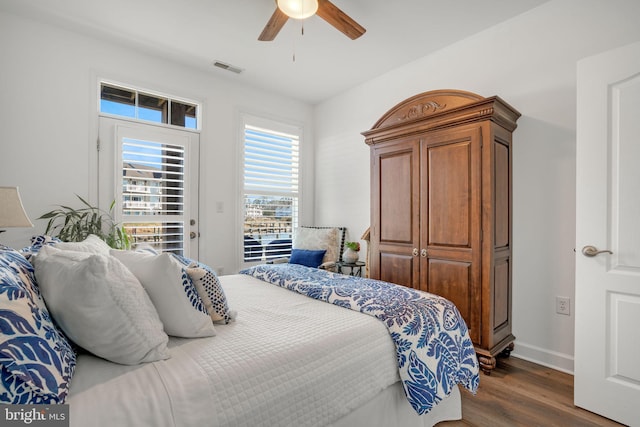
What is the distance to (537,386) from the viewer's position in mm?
2057

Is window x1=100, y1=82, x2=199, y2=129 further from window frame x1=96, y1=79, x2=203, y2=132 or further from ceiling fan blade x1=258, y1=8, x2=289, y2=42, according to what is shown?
ceiling fan blade x1=258, y1=8, x2=289, y2=42

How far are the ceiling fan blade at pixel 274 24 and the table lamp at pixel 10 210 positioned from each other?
6.19 feet

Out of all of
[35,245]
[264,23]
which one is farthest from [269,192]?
[35,245]

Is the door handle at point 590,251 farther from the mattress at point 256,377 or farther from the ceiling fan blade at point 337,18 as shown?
the ceiling fan blade at point 337,18

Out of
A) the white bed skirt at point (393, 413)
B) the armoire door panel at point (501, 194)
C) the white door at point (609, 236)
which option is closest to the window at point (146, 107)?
the armoire door panel at point (501, 194)

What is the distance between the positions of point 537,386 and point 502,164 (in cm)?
156

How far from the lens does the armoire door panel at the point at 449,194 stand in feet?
7.59

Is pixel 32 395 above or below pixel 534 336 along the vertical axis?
above

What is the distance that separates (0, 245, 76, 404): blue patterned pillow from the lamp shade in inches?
49.2

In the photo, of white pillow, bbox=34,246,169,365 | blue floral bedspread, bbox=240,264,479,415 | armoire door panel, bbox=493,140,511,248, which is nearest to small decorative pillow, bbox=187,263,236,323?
white pillow, bbox=34,246,169,365

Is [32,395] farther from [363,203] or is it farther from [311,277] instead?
[363,203]

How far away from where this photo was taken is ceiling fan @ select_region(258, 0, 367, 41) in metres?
1.94

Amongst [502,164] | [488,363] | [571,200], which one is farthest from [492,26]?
[488,363]

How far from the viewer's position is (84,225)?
2674 mm
